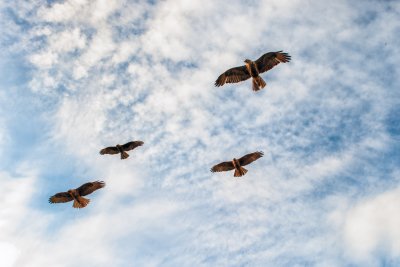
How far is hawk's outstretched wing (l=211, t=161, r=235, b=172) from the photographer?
88.4 ft

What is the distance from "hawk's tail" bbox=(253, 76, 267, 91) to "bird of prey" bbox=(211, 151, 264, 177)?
3237 millimetres

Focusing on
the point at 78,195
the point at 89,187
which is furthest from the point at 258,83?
the point at 78,195

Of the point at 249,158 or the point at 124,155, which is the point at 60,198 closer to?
the point at 124,155

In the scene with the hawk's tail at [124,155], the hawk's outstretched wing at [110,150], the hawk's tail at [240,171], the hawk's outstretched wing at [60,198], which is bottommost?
the hawk's tail at [240,171]

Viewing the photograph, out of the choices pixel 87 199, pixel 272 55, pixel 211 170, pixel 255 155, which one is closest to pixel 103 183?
pixel 87 199

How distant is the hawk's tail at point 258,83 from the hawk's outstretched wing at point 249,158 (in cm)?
324

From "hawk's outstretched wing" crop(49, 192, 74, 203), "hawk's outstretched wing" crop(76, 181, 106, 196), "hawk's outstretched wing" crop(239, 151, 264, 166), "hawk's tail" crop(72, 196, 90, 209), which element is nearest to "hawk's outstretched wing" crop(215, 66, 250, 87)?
"hawk's outstretched wing" crop(239, 151, 264, 166)

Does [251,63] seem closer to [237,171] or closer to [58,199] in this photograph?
[237,171]

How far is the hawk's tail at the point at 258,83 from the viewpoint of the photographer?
2531cm

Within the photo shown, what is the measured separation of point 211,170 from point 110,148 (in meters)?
4.96

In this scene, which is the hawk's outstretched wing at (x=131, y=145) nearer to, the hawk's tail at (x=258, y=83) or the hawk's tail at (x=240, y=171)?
the hawk's tail at (x=240, y=171)

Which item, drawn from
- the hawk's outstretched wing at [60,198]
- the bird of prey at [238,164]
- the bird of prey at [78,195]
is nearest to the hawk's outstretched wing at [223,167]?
the bird of prey at [238,164]

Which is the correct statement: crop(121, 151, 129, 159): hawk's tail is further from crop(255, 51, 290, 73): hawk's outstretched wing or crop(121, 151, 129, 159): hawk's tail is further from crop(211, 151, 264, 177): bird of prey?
crop(255, 51, 290, 73): hawk's outstretched wing

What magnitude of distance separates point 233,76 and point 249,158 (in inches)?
151
